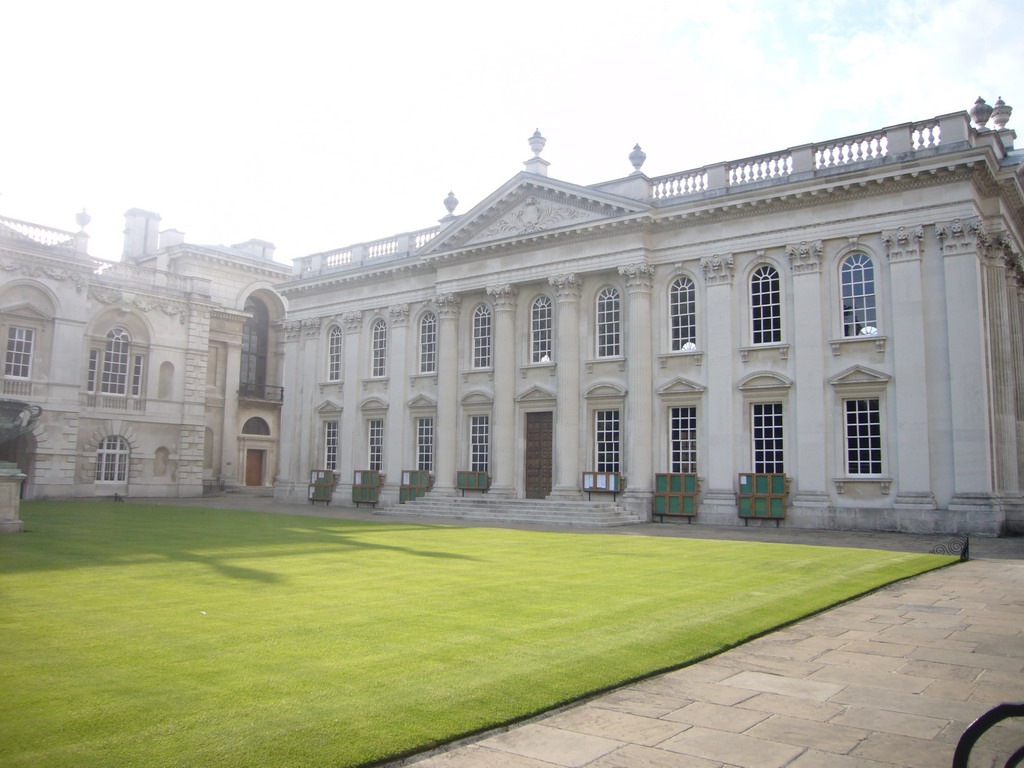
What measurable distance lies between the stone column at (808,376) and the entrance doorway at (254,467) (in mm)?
35920

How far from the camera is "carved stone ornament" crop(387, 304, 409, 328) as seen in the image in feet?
129

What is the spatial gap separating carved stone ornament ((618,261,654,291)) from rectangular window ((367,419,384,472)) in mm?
15054

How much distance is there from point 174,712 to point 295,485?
37726mm

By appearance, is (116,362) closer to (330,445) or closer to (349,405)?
(330,445)

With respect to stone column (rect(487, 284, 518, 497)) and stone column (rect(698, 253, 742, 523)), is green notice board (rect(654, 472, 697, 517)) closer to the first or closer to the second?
stone column (rect(698, 253, 742, 523))

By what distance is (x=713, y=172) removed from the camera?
98.4 feet

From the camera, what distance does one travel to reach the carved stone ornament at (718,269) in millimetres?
29219

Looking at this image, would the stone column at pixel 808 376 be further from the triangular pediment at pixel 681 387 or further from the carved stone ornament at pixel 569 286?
the carved stone ornament at pixel 569 286

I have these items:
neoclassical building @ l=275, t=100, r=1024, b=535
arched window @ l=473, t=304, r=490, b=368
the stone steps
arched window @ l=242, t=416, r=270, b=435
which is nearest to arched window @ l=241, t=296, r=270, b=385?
arched window @ l=242, t=416, r=270, b=435

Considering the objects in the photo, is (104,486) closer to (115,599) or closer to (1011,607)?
(115,599)

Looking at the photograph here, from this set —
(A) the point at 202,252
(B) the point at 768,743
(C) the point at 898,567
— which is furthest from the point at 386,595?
(A) the point at 202,252

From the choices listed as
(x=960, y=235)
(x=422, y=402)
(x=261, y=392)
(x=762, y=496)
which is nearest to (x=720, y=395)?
(x=762, y=496)

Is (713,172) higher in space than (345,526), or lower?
higher

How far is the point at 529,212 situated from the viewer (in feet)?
112
